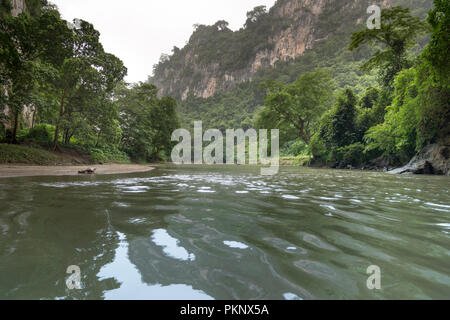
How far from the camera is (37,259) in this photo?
147 centimetres

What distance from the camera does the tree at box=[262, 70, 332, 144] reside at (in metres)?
24.8

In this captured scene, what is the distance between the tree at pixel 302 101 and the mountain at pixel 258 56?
29045 millimetres

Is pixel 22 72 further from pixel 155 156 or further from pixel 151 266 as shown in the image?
pixel 155 156

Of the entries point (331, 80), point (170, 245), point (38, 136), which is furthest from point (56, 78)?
point (331, 80)

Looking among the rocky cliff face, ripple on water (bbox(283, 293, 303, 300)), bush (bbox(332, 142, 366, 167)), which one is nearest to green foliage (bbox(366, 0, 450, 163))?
bush (bbox(332, 142, 366, 167))

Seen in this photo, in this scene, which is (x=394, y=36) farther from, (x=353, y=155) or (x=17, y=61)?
(x=17, y=61)

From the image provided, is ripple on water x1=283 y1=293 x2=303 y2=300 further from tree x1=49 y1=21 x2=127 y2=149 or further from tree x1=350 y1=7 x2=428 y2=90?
tree x1=350 y1=7 x2=428 y2=90

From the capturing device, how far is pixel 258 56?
11544cm

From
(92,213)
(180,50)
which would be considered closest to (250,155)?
(92,213)

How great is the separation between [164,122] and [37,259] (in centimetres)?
2970

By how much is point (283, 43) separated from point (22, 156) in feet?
387

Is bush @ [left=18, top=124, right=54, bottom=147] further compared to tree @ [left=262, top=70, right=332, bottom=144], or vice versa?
tree @ [left=262, top=70, right=332, bottom=144]

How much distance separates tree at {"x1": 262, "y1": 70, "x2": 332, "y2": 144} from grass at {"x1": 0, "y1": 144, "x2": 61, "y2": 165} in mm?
20464

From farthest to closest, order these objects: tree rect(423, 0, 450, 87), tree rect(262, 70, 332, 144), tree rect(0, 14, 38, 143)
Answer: tree rect(262, 70, 332, 144)
tree rect(0, 14, 38, 143)
tree rect(423, 0, 450, 87)
